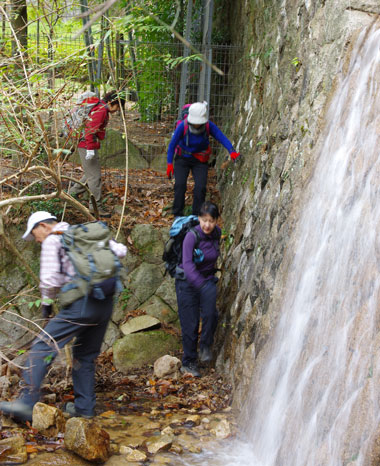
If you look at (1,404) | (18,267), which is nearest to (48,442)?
(1,404)

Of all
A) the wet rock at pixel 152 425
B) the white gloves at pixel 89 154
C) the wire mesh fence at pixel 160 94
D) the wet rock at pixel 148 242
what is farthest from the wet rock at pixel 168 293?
the wet rock at pixel 152 425

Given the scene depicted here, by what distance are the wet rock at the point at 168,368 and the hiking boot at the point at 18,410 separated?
7.24 ft

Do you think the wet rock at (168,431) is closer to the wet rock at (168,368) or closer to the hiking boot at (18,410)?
the hiking boot at (18,410)

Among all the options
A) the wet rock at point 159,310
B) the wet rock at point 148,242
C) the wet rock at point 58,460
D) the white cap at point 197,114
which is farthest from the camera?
the wet rock at point 148,242

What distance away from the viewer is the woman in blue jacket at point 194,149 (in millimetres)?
7652

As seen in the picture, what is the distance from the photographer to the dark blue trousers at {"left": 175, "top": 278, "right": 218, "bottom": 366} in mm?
6434

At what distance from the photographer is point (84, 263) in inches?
175

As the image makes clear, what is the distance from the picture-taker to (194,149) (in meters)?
8.04

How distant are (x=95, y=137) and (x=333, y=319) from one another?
556cm

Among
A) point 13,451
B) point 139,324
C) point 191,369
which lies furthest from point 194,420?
point 139,324

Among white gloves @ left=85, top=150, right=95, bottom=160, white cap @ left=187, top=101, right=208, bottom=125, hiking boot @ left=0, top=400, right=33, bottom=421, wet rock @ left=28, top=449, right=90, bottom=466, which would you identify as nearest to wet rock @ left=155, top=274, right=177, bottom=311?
white gloves @ left=85, top=150, right=95, bottom=160

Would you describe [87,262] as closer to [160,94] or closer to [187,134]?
[187,134]

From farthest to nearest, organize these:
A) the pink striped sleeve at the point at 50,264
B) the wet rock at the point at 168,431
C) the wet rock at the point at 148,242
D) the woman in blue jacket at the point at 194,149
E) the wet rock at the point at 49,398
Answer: the wet rock at the point at 148,242 → the woman in blue jacket at the point at 194,149 → the wet rock at the point at 49,398 → the wet rock at the point at 168,431 → the pink striped sleeve at the point at 50,264

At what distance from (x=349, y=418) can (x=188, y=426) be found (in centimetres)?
215
